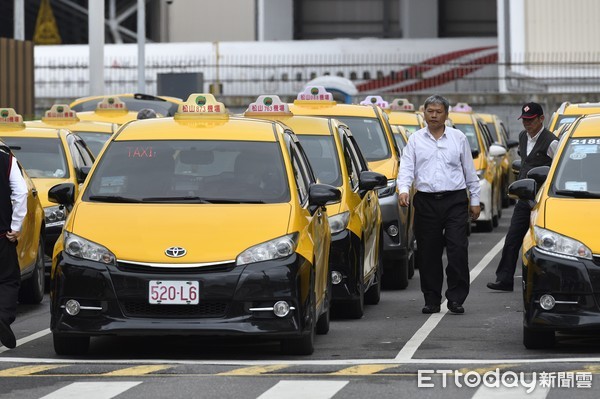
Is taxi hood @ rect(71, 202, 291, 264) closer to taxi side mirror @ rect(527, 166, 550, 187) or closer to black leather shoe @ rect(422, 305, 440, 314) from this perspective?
taxi side mirror @ rect(527, 166, 550, 187)

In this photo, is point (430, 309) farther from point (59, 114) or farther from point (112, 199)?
point (59, 114)

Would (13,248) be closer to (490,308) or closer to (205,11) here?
(490,308)

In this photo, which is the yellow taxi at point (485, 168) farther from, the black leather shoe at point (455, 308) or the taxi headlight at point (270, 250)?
the taxi headlight at point (270, 250)

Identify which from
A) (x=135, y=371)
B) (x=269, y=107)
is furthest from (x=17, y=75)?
(x=135, y=371)

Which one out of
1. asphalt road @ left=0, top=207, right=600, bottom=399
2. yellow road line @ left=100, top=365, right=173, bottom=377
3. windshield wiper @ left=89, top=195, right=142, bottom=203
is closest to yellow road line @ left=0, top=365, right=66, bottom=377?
asphalt road @ left=0, top=207, right=600, bottom=399

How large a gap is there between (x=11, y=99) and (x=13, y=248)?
2669cm

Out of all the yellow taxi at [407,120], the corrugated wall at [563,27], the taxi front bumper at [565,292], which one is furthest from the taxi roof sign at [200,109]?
the corrugated wall at [563,27]

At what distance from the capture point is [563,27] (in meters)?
53.0

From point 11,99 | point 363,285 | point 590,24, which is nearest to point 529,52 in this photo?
point 590,24

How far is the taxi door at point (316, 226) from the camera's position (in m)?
12.0

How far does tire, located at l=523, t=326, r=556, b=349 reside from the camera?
1169cm

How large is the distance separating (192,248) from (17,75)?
2819 centimetres

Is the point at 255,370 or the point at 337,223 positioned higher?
the point at 337,223

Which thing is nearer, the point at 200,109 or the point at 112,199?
the point at 112,199
